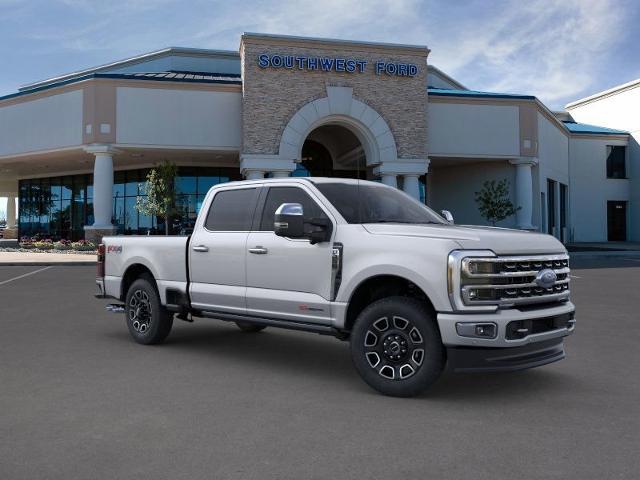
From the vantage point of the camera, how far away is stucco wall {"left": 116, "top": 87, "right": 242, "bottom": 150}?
30078mm

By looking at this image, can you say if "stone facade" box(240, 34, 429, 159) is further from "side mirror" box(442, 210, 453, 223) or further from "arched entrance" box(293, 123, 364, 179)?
"side mirror" box(442, 210, 453, 223)

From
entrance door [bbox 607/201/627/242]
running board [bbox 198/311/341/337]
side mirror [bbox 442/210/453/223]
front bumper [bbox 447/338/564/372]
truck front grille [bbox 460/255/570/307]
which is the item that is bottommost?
front bumper [bbox 447/338/564/372]

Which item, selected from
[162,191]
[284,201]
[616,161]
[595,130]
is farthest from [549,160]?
[284,201]

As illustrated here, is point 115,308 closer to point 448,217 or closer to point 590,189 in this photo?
point 448,217

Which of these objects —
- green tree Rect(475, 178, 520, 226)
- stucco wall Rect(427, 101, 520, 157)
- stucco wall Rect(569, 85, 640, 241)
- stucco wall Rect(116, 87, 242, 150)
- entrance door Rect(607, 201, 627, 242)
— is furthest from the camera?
entrance door Rect(607, 201, 627, 242)

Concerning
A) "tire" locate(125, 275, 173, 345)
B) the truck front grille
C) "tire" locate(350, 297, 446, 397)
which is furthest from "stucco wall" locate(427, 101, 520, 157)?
"tire" locate(350, 297, 446, 397)

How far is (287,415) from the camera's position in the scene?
5000 mm

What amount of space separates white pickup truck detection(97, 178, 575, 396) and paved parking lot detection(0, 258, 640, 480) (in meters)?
0.48

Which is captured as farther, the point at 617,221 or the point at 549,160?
the point at 617,221

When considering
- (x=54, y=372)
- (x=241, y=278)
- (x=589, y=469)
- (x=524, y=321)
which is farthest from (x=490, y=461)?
(x=54, y=372)

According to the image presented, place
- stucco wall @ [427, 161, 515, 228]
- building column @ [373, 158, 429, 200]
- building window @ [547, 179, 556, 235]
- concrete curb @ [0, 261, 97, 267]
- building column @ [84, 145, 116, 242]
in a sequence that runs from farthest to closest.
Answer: building window @ [547, 179, 556, 235] → stucco wall @ [427, 161, 515, 228] → building column @ [373, 158, 429, 200] → building column @ [84, 145, 116, 242] → concrete curb @ [0, 261, 97, 267]

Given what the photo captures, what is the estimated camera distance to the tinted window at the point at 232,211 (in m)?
7.27

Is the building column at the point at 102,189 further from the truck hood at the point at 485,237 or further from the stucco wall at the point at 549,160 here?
the truck hood at the point at 485,237

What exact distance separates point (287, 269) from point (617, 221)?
152 ft
